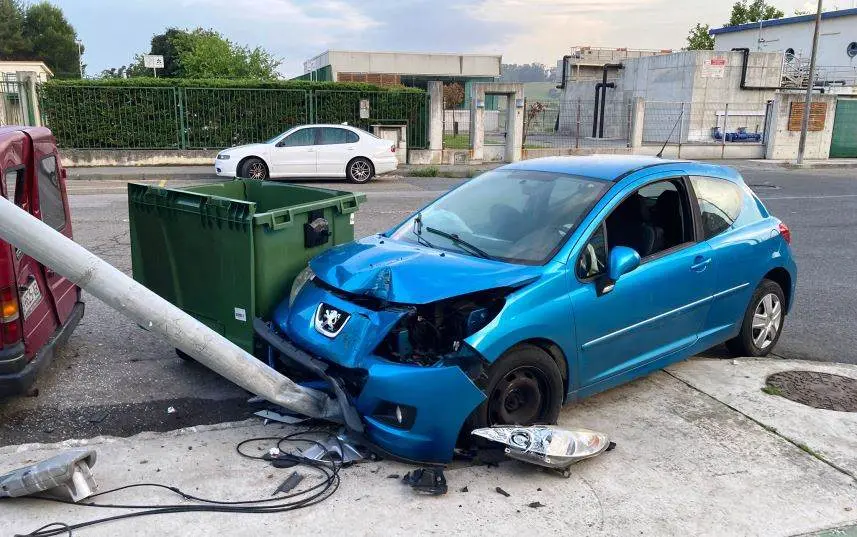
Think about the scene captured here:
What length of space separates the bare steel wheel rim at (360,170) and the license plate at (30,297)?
44.1 feet

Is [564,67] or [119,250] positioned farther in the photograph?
[564,67]

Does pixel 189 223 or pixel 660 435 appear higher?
pixel 189 223

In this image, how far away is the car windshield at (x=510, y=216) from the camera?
4.30 meters

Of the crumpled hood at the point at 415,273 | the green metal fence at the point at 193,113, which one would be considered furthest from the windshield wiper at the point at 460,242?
the green metal fence at the point at 193,113

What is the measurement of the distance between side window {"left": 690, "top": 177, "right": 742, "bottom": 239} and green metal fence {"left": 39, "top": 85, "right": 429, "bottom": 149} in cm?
1725

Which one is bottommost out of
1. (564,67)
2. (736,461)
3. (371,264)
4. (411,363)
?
(736,461)

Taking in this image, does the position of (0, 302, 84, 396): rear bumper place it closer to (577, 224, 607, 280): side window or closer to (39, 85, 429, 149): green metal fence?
(577, 224, 607, 280): side window

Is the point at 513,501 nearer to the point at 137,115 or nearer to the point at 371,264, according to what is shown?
the point at 371,264

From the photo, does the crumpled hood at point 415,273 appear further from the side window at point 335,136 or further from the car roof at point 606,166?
the side window at point 335,136

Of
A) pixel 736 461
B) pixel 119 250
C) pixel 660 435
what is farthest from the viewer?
pixel 119 250

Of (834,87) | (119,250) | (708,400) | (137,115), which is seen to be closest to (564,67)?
(834,87)

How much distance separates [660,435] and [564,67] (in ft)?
137

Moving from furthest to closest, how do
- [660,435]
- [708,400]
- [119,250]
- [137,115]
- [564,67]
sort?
1. [564,67]
2. [137,115]
3. [119,250]
4. [708,400]
5. [660,435]

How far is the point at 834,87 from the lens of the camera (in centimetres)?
3956
